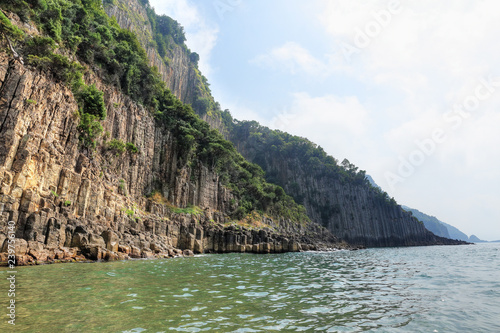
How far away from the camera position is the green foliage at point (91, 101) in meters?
33.1

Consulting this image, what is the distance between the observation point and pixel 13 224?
18.0 m

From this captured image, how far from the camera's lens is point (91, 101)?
112 feet

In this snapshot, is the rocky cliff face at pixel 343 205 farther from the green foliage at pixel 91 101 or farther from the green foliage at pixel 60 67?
the green foliage at pixel 60 67

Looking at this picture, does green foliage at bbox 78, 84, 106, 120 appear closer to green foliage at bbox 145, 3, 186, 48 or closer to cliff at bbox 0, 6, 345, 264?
cliff at bbox 0, 6, 345, 264

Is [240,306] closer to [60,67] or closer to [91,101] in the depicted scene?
[60,67]

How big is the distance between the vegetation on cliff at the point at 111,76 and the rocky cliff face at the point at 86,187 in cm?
239

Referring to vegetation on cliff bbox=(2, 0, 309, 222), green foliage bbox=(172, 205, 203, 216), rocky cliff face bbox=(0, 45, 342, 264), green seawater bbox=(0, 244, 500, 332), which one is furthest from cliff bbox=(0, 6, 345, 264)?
green seawater bbox=(0, 244, 500, 332)

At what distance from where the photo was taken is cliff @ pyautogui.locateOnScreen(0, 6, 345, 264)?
66.3ft

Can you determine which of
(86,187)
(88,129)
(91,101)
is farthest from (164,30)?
(86,187)

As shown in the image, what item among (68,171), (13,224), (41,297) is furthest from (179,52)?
(41,297)

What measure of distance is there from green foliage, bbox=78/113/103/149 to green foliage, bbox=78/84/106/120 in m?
1.22

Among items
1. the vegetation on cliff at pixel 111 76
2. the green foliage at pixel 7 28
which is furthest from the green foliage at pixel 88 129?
the green foliage at pixel 7 28

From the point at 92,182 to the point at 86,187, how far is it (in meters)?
1.99

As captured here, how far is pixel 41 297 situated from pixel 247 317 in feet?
22.1
